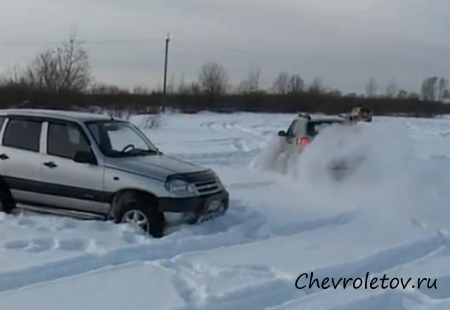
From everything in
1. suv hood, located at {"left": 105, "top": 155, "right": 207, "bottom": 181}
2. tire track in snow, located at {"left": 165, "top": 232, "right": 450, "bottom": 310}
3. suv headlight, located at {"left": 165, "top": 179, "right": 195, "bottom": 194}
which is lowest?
tire track in snow, located at {"left": 165, "top": 232, "right": 450, "bottom": 310}

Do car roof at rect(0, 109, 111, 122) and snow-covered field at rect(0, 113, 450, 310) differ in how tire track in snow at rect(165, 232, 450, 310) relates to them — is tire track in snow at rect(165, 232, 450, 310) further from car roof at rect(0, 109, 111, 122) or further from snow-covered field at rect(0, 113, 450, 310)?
car roof at rect(0, 109, 111, 122)

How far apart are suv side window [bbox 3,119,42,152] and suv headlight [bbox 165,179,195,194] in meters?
2.04

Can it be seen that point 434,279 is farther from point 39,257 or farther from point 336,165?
point 336,165

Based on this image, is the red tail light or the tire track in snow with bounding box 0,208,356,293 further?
the red tail light

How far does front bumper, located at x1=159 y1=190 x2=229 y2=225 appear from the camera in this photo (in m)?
7.55

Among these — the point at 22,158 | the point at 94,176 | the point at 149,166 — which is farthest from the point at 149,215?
the point at 22,158

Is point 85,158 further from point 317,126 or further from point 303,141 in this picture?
point 317,126

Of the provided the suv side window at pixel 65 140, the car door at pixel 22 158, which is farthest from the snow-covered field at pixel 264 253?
the suv side window at pixel 65 140

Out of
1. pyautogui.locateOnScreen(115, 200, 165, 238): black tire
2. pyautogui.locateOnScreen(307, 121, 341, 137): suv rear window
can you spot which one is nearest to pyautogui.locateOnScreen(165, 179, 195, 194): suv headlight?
pyautogui.locateOnScreen(115, 200, 165, 238): black tire

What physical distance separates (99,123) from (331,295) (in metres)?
4.51

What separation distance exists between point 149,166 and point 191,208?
800 millimetres

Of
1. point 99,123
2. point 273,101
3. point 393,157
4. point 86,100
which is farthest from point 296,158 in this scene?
point 273,101

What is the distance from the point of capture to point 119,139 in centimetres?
851

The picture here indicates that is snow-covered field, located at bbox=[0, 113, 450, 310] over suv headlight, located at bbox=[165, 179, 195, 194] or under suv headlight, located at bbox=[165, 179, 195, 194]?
under
